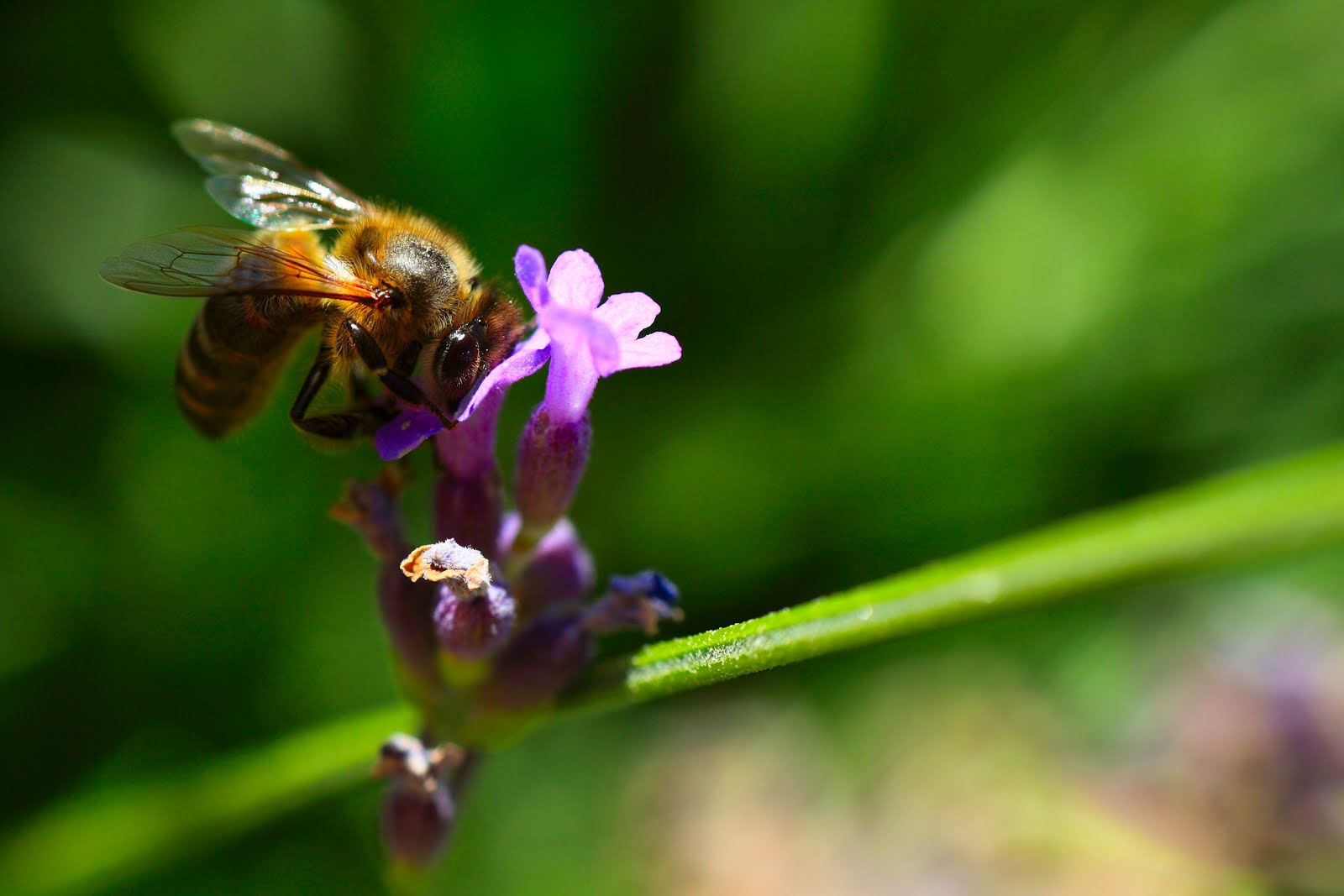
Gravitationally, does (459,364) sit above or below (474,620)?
above

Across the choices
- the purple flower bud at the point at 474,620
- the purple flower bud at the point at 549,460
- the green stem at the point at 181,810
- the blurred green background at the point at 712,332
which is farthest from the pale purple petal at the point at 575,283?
the blurred green background at the point at 712,332

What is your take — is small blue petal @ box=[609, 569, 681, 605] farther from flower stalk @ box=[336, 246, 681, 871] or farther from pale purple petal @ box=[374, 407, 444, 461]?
pale purple petal @ box=[374, 407, 444, 461]

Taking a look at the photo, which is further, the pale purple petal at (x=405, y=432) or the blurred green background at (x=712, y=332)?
the blurred green background at (x=712, y=332)

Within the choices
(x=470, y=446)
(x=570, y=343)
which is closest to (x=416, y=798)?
(x=470, y=446)

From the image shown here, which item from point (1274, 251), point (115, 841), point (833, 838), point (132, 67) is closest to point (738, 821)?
point (833, 838)

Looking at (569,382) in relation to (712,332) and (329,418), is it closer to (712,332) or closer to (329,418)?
(329,418)

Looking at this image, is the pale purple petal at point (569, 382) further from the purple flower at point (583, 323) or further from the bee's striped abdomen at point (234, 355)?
the bee's striped abdomen at point (234, 355)

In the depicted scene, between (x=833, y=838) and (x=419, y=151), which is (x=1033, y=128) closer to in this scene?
(x=419, y=151)
